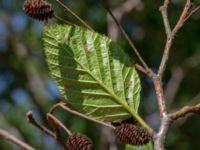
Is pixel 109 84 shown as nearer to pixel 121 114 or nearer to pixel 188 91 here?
pixel 121 114

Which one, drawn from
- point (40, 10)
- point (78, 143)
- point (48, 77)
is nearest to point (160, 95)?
point (78, 143)

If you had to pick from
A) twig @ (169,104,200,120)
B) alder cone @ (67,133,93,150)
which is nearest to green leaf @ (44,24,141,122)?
alder cone @ (67,133,93,150)

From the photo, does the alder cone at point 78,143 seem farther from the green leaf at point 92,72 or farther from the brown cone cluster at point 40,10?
the brown cone cluster at point 40,10

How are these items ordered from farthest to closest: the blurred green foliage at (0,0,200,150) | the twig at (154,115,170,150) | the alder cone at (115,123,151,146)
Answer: the blurred green foliage at (0,0,200,150) < the alder cone at (115,123,151,146) < the twig at (154,115,170,150)

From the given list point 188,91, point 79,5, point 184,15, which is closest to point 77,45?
point 184,15

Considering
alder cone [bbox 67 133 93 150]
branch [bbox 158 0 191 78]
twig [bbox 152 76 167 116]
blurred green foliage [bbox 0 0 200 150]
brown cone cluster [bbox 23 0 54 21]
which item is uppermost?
brown cone cluster [bbox 23 0 54 21]

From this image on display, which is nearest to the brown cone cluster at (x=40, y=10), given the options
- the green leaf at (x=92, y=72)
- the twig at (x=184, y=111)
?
the green leaf at (x=92, y=72)

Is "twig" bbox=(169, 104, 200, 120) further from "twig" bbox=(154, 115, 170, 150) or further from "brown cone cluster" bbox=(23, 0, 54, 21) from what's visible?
"brown cone cluster" bbox=(23, 0, 54, 21)
